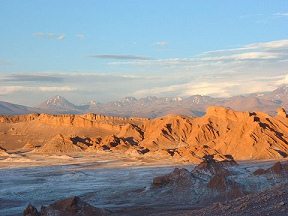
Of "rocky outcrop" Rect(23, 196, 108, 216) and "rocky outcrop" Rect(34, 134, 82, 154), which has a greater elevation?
"rocky outcrop" Rect(23, 196, 108, 216)

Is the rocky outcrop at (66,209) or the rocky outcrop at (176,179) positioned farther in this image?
the rocky outcrop at (176,179)

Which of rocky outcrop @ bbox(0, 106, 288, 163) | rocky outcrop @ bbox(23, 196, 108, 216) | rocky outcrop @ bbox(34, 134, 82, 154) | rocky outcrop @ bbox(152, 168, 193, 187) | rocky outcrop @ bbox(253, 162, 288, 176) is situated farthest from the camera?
rocky outcrop @ bbox(34, 134, 82, 154)

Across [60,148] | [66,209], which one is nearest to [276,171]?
[66,209]

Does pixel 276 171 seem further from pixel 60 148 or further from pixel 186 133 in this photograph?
pixel 60 148

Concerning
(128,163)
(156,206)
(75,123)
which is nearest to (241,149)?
(128,163)

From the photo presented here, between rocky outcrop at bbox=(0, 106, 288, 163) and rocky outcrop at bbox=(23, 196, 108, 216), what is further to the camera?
rocky outcrop at bbox=(0, 106, 288, 163)

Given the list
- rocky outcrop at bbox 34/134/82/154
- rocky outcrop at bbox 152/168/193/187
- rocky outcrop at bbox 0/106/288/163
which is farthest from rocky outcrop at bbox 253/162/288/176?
rocky outcrop at bbox 34/134/82/154

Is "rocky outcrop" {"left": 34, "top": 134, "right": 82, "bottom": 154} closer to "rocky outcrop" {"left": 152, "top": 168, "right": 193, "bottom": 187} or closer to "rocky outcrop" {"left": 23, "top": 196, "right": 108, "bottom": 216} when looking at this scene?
"rocky outcrop" {"left": 152, "top": 168, "right": 193, "bottom": 187}

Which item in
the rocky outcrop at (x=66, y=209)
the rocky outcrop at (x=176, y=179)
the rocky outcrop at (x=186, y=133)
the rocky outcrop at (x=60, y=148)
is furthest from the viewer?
the rocky outcrop at (x=60, y=148)

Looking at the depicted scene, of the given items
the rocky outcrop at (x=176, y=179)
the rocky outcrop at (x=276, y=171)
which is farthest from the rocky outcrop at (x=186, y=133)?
the rocky outcrop at (x=176, y=179)

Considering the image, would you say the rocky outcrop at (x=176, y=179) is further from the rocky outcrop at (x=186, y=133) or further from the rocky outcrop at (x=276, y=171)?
the rocky outcrop at (x=186, y=133)

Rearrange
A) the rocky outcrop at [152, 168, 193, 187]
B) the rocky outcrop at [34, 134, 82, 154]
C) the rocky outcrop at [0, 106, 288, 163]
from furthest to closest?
the rocky outcrop at [34, 134, 82, 154]
the rocky outcrop at [0, 106, 288, 163]
the rocky outcrop at [152, 168, 193, 187]

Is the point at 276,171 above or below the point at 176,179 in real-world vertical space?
above

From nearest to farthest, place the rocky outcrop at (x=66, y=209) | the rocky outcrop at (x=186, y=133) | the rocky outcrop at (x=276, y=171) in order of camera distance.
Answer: the rocky outcrop at (x=66, y=209)
the rocky outcrop at (x=276, y=171)
the rocky outcrop at (x=186, y=133)
